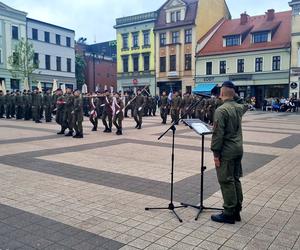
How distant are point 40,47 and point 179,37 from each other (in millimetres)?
18474

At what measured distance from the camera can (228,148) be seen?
4609 mm

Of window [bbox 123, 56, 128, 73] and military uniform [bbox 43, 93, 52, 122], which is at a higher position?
window [bbox 123, 56, 128, 73]

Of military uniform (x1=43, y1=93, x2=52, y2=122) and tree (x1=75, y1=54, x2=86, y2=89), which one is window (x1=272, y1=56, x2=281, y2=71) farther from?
tree (x1=75, y1=54, x2=86, y2=89)

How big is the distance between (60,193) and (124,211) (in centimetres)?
143

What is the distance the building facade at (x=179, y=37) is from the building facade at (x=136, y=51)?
111cm

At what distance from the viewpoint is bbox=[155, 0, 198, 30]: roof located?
45.3m

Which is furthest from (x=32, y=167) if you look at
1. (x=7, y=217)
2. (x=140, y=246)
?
(x=140, y=246)

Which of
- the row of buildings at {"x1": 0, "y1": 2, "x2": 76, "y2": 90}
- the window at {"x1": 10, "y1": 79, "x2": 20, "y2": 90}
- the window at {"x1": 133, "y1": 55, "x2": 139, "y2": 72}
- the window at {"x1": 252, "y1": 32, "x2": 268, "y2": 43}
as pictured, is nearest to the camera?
the window at {"x1": 252, "y1": 32, "x2": 268, "y2": 43}

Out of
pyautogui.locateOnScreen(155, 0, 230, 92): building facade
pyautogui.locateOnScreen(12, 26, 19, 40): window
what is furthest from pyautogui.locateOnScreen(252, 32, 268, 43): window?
pyautogui.locateOnScreen(12, 26, 19, 40): window

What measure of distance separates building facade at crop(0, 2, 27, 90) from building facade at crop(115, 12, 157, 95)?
547 inches

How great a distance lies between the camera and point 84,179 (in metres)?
6.95

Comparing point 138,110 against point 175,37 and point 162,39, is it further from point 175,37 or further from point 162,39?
point 162,39

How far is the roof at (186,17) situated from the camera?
149ft

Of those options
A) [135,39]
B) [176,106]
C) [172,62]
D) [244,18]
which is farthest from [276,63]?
[176,106]
